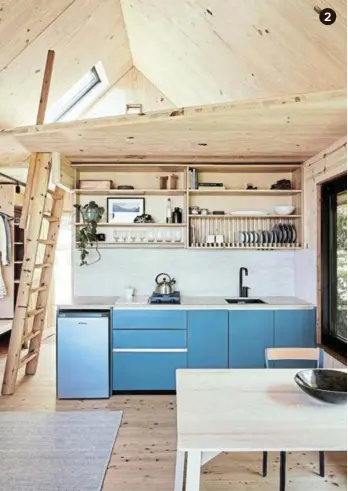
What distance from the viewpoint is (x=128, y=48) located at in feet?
17.3

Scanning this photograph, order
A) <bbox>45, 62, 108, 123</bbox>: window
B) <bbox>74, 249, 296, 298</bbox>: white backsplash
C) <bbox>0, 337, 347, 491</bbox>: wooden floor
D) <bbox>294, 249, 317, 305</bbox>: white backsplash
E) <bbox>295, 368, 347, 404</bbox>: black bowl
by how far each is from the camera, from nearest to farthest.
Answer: <bbox>295, 368, 347, 404</bbox>: black bowl < <bbox>0, 337, 347, 491</bbox>: wooden floor < <bbox>294, 249, 317, 305</bbox>: white backsplash < <bbox>74, 249, 296, 298</bbox>: white backsplash < <bbox>45, 62, 108, 123</bbox>: window

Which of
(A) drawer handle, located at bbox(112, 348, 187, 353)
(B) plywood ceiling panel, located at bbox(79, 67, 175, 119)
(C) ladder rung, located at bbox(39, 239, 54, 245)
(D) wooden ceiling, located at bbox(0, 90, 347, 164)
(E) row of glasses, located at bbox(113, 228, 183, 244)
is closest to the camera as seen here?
(D) wooden ceiling, located at bbox(0, 90, 347, 164)

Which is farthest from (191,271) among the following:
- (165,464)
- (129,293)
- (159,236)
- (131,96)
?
(131,96)

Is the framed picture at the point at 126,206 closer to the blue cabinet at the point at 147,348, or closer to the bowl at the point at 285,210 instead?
the blue cabinet at the point at 147,348

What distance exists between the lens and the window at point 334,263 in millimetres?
3623

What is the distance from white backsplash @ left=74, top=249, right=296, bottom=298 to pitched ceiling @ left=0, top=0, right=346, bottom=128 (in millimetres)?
1754

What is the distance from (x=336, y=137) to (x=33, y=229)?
2852mm

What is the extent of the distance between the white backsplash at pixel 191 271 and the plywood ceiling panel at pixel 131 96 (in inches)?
108

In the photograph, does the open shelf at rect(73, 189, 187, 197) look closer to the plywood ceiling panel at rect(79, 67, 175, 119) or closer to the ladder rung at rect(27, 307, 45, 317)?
the ladder rung at rect(27, 307, 45, 317)

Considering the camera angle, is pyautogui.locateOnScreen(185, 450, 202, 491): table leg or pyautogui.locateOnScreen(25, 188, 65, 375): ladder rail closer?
pyautogui.locateOnScreen(185, 450, 202, 491): table leg

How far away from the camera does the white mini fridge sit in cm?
387

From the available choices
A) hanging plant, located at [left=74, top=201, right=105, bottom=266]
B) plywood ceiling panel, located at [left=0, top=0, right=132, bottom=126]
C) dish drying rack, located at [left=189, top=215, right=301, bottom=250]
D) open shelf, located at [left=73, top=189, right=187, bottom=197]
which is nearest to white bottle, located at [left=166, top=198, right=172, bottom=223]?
open shelf, located at [left=73, top=189, right=187, bottom=197]

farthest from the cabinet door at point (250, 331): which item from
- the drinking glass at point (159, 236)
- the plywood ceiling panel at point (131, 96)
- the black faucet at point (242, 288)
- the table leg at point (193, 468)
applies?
the plywood ceiling panel at point (131, 96)

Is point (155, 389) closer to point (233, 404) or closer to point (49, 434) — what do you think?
point (49, 434)
